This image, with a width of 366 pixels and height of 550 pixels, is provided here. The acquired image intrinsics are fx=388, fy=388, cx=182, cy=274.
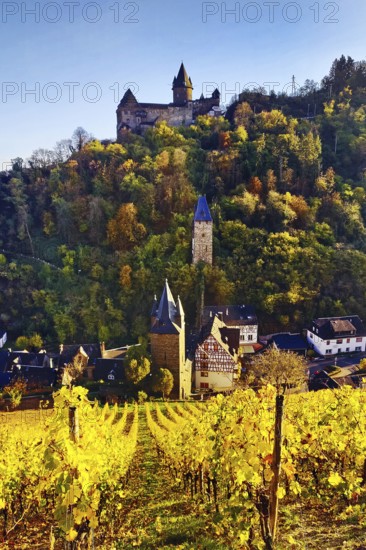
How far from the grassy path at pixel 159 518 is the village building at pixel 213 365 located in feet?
52.0

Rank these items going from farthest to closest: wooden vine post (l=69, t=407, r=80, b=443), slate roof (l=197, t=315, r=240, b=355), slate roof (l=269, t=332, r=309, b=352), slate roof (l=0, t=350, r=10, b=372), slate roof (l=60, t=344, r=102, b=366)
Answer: slate roof (l=269, t=332, r=309, b=352) → slate roof (l=60, t=344, r=102, b=366) → slate roof (l=197, t=315, r=240, b=355) → slate roof (l=0, t=350, r=10, b=372) → wooden vine post (l=69, t=407, r=80, b=443)

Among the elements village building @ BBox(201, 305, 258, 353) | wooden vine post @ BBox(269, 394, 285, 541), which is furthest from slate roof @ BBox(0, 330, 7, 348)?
wooden vine post @ BBox(269, 394, 285, 541)

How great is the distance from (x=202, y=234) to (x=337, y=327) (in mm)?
15895

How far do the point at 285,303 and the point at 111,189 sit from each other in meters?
24.8

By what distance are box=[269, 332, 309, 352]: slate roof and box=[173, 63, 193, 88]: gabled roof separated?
46002mm

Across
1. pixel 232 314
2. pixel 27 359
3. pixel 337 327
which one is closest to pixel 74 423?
pixel 27 359

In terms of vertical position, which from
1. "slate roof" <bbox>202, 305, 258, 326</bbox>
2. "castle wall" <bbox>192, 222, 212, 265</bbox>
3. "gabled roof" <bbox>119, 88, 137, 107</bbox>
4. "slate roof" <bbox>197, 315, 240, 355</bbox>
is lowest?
"slate roof" <bbox>197, 315, 240, 355</bbox>

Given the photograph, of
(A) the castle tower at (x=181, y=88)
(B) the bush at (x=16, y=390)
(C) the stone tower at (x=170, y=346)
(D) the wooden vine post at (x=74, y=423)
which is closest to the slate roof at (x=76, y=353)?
(B) the bush at (x=16, y=390)

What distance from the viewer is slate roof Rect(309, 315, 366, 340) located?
34.8m

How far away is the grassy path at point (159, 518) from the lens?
29.9ft

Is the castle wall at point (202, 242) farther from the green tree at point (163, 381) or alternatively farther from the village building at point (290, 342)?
the green tree at point (163, 381)

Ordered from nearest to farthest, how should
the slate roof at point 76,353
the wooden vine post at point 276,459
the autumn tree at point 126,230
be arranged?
the wooden vine post at point 276,459 → the slate roof at point 76,353 → the autumn tree at point 126,230

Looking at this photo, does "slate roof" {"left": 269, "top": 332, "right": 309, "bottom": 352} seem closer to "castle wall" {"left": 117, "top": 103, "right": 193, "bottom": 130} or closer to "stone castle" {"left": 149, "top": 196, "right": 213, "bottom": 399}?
"stone castle" {"left": 149, "top": 196, "right": 213, "bottom": 399}

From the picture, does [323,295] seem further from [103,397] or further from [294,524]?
[294,524]
